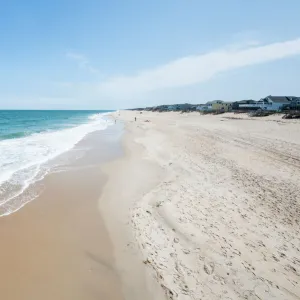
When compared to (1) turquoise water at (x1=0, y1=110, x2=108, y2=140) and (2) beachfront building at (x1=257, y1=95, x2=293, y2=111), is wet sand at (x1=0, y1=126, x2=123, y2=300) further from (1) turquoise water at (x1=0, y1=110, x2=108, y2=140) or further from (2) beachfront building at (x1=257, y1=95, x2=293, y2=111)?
(2) beachfront building at (x1=257, y1=95, x2=293, y2=111)

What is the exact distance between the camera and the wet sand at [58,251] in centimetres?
486

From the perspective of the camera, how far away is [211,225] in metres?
7.10

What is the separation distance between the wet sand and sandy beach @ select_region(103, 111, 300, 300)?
0.38m

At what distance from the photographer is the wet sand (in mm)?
4859

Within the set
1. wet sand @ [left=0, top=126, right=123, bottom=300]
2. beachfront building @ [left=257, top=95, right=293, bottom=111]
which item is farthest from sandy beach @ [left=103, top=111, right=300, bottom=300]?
beachfront building @ [left=257, top=95, right=293, bottom=111]

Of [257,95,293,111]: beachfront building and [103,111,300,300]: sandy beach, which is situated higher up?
[103,111,300,300]: sandy beach

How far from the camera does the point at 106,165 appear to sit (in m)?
15.3

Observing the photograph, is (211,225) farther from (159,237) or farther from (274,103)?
(274,103)

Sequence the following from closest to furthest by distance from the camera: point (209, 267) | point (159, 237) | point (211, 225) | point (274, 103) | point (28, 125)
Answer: point (209, 267)
point (159, 237)
point (211, 225)
point (28, 125)
point (274, 103)

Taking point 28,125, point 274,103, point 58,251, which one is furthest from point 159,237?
point 274,103

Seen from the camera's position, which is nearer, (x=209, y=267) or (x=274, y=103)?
(x=209, y=267)

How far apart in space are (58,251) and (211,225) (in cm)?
406

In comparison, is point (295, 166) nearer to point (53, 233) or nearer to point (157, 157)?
point (157, 157)

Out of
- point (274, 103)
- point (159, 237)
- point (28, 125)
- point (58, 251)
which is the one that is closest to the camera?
point (58, 251)
